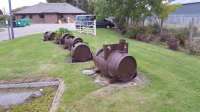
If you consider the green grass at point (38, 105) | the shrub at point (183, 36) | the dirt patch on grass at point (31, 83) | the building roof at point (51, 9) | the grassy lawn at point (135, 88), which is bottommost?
the green grass at point (38, 105)

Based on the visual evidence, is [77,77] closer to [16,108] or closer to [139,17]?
[16,108]

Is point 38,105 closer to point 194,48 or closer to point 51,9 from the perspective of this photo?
point 194,48

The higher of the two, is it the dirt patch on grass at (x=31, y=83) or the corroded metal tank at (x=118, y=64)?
the corroded metal tank at (x=118, y=64)

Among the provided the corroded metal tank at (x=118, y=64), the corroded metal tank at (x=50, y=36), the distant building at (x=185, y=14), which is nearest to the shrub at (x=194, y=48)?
the distant building at (x=185, y=14)

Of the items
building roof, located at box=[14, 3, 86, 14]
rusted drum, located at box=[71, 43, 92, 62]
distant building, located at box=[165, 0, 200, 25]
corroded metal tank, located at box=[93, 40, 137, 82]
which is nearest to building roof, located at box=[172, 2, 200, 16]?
distant building, located at box=[165, 0, 200, 25]

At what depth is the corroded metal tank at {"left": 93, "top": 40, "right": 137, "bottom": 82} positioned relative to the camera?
258 inches

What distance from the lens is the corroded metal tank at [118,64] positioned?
21.5ft

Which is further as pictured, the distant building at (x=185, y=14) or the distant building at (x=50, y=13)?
the distant building at (x=50, y=13)

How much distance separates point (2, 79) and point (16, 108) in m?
2.10

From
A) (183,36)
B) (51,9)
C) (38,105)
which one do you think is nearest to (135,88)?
(38,105)

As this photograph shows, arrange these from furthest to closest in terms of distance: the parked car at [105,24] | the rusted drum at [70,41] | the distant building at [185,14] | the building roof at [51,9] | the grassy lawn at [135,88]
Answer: the building roof at [51,9] < the parked car at [105,24] < the distant building at [185,14] < the rusted drum at [70,41] < the grassy lawn at [135,88]

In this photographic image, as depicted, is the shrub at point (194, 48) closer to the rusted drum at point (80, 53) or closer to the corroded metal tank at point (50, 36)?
the rusted drum at point (80, 53)

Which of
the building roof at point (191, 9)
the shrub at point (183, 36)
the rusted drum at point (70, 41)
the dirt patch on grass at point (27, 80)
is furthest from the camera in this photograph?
the building roof at point (191, 9)

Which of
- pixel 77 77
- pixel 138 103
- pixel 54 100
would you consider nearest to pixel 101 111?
pixel 138 103
